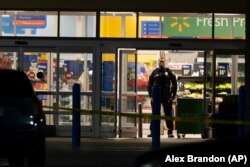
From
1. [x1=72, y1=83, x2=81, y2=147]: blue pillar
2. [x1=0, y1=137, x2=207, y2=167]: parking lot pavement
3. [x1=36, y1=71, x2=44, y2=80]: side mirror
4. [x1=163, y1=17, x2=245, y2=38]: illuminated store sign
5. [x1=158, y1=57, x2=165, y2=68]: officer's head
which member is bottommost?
[x1=0, y1=137, x2=207, y2=167]: parking lot pavement

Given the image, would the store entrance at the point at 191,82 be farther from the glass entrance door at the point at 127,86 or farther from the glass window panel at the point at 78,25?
the glass window panel at the point at 78,25

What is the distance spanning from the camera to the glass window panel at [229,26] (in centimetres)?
2008

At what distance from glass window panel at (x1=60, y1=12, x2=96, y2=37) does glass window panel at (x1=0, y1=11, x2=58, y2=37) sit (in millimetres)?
223

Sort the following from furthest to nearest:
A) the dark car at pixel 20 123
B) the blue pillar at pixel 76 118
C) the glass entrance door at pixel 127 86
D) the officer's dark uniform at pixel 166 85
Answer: the glass entrance door at pixel 127 86 < the officer's dark uniform at pixel 166 85 < the blue pillar at pixel 76 118 < the dark car at pixel 20 123

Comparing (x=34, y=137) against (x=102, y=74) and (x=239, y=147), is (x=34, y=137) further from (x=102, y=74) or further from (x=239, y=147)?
(x=102, y=74)

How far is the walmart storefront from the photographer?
20.0 m

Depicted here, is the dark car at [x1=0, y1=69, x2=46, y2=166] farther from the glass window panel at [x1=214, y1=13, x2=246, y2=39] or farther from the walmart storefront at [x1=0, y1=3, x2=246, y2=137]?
the glass window panel at [x1=214, y1=13, x2=246, y2=39]

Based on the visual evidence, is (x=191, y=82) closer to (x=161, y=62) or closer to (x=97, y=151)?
(x=161, y=62)

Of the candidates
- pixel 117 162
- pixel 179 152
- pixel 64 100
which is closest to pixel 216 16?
pixel 64 100

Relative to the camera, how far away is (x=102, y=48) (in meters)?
20.0

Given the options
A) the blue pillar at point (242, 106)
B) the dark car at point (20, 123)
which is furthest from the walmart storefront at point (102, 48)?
the dark car at point (20, 123)

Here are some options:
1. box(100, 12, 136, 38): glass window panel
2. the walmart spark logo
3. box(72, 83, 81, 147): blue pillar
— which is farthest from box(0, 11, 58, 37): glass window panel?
box(72, 83, 81, 147): blue pillar
